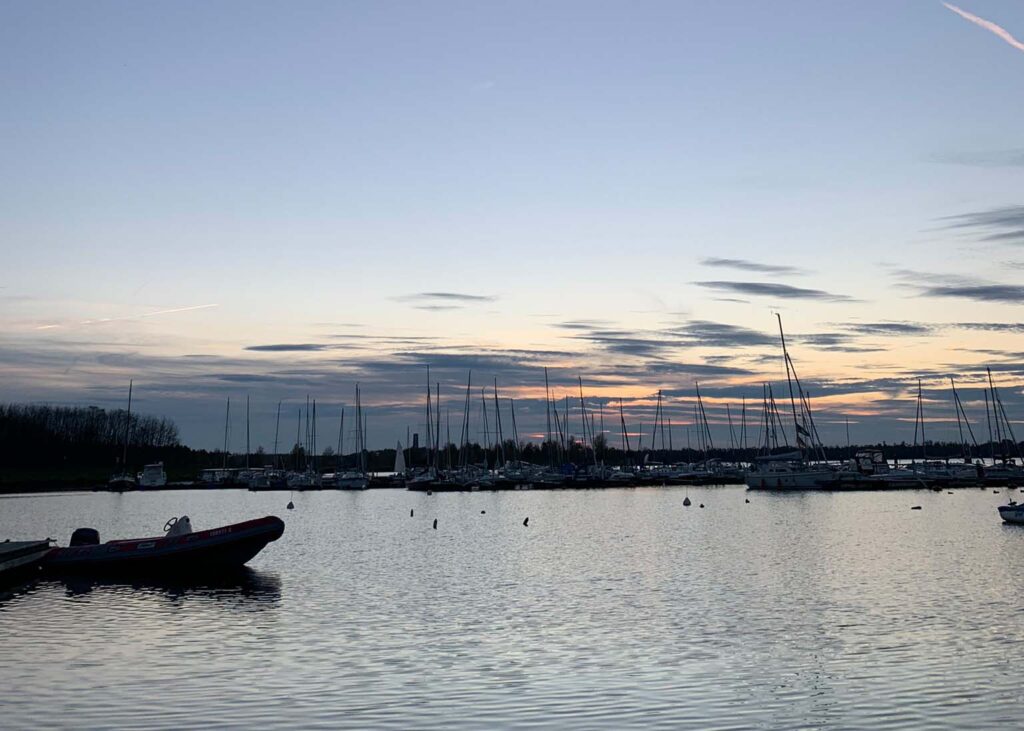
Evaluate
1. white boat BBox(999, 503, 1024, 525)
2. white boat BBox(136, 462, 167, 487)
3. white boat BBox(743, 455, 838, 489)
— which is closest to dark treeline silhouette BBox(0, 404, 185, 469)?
white boat BBox(136, 462, 167, 487)

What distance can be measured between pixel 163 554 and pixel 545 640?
69.8ft

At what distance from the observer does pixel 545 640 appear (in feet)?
82.5

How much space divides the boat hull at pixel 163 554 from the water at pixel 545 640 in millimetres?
1933

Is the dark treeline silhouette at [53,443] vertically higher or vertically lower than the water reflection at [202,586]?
higher

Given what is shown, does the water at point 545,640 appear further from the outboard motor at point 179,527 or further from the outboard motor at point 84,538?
the outboard motor at point 179,527

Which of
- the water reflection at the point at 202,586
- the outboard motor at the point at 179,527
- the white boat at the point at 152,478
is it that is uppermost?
the white boat at the point at 152,478

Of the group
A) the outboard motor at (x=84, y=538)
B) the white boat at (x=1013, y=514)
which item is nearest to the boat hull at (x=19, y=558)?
the outboard motor at (x=84, y=538)

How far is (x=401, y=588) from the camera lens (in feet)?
123

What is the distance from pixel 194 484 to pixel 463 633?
459ft

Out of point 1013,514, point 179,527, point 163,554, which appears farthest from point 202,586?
point 1013,514

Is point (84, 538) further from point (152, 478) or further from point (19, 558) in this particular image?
point (152, 478)

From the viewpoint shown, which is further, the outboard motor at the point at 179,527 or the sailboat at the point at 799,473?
the sailboat at the point at 799,473

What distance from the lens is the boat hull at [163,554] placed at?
40438 millimetres

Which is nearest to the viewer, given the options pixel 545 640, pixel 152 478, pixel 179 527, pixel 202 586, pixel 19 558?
pixel 545 640
